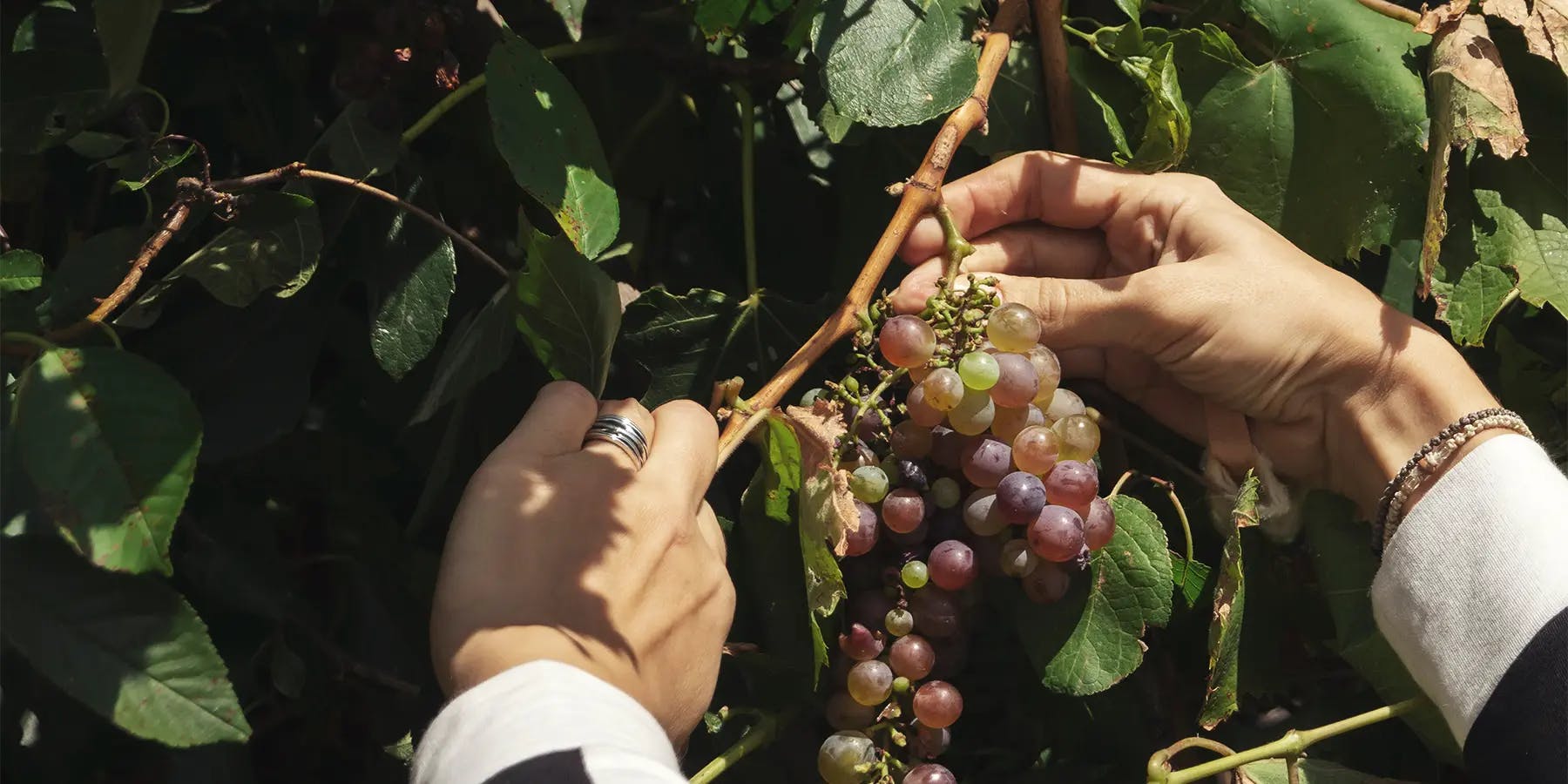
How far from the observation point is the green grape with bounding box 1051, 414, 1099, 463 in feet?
3.61

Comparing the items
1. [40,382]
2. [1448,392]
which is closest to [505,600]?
[40,382]

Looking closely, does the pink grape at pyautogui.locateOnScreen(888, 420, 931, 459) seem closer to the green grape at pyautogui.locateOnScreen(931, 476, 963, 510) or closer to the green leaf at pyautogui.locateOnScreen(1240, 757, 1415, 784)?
the green grape at pyautogui.locateOnScreen(931, 476, 963, 510)

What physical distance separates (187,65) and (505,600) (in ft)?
2.31

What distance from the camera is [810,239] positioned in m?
1.42

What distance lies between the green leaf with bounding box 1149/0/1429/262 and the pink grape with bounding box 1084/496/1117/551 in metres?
0.41

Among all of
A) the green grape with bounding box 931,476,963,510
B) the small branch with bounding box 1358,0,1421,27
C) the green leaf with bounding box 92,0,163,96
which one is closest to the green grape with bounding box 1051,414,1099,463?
the green grape with bounding box 931,476,963,510

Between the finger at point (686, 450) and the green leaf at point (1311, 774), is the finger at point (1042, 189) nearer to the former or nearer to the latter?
the finger at point (686, 450)

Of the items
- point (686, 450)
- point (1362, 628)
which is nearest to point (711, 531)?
point (686, 450)

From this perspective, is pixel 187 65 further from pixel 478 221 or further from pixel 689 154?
pixel 689 154

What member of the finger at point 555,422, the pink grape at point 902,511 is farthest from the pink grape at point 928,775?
the finger at point 555,422

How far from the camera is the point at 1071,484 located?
3.46 feet

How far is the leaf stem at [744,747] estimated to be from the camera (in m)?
1.09

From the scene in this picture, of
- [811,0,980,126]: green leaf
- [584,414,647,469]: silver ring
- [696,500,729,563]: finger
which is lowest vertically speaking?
[696,500,729,563]: finger

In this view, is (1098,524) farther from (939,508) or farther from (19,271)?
(19,271)
